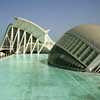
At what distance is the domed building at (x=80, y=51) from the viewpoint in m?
12.2

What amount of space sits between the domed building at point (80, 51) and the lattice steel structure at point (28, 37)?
3764 cm

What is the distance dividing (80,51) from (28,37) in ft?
143

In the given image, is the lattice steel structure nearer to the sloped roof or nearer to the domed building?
the domed building

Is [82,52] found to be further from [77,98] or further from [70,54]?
[77,98]

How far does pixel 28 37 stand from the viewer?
182 feet

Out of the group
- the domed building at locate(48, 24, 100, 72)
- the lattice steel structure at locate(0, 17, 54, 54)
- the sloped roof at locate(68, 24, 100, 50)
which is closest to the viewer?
the domed building at locate(48, 24, 100, 72)

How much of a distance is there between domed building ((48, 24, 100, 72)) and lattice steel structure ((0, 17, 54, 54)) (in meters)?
37.6

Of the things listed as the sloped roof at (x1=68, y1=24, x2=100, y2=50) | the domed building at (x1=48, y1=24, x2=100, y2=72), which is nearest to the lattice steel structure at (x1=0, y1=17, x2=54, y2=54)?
the domed building at (x1=48, y1=24, x2=100, y2=72)

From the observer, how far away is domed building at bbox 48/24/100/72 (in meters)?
12.2

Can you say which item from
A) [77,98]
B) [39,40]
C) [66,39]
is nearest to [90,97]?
A: [77,98]

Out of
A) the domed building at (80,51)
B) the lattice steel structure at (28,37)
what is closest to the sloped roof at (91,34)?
the domed building at (80,51)

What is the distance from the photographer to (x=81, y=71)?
41.3 ft

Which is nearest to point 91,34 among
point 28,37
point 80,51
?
point 80,51

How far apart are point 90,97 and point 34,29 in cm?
4874
